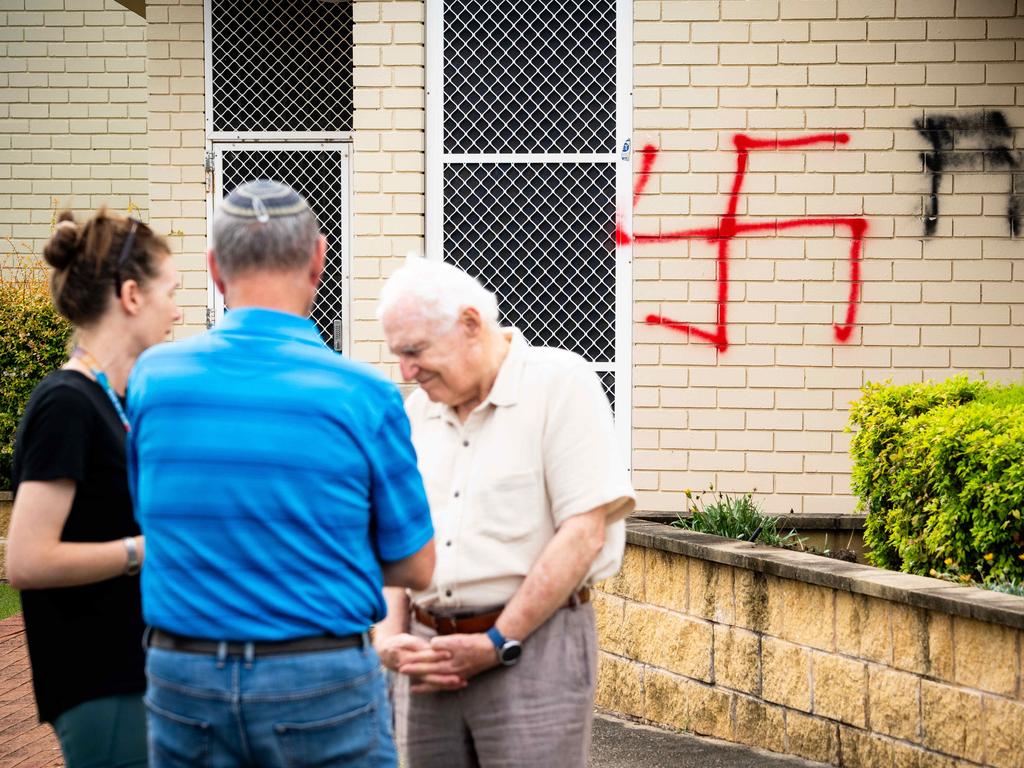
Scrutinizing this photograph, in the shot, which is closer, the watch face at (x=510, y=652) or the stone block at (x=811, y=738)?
the watch face at (x=510, y=652)

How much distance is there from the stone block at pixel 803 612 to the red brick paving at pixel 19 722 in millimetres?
2890

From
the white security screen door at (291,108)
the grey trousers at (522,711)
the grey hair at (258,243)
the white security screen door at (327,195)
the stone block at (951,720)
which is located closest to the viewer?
the grey hair at (258,243)

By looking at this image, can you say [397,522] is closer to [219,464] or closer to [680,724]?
[219,464]

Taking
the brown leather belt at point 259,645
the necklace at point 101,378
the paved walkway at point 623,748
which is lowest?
the paved walkway at point 623,748

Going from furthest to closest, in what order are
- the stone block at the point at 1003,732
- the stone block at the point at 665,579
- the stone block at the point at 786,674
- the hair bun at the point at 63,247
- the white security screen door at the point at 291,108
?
the white security screen door at the point at 291,108 → the stone block at the point at 665,579 → the stone block at the point at 786,674 → the stone block at the point at 1003,732 → the hair bun at the point at 63,247

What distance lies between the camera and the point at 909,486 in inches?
235

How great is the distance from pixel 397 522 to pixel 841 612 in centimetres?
318

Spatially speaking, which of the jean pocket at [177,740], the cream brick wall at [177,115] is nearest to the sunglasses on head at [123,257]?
the jean pocket at [177,740]

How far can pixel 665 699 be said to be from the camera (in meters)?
6.32

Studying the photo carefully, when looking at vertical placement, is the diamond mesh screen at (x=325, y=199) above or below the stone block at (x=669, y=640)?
above

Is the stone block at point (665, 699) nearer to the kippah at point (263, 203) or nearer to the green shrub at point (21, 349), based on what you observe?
the kippah at point (263, 203)

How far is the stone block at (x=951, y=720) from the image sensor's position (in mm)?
4832

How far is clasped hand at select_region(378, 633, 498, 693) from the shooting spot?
324cm

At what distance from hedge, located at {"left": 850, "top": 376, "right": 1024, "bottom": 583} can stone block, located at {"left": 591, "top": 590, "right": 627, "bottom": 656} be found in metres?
1.17
